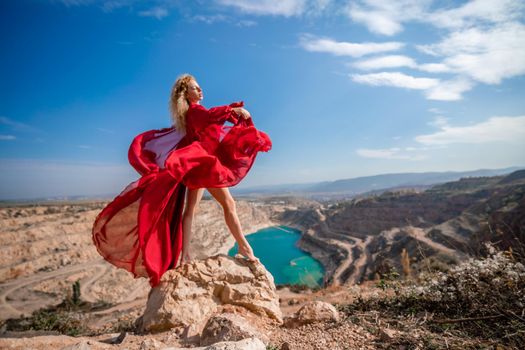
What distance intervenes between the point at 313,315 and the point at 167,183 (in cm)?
229

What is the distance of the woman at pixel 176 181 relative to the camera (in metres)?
3.49

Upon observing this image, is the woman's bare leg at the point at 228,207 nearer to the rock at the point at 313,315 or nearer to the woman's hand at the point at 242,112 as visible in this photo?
the woman's hand at the point at 242,112

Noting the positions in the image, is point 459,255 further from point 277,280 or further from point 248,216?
point 248,216

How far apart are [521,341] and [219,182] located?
3.03 metres

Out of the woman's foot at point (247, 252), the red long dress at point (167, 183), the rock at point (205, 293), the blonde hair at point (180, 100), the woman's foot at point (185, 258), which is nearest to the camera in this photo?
the rock at point (205, 293)

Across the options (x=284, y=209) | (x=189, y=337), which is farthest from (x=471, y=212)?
(x=284, y=209)

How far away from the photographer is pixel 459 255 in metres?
23.7

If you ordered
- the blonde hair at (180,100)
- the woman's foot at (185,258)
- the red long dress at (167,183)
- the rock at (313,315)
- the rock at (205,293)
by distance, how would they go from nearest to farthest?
the rock at (313,315), the rock at (205,293), the red long dress at (167,183), the blonde hair at (180,100), the woman's foot at (185,258)

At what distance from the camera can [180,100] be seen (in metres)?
3.69

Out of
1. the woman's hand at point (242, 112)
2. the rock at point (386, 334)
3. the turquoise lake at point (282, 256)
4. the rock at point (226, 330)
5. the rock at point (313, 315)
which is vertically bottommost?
the turquoise lake at point (282, 256)

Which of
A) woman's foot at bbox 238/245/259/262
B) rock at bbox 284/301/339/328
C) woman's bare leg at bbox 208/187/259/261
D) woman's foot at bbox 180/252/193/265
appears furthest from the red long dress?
rock at bbox 284/301/339/328

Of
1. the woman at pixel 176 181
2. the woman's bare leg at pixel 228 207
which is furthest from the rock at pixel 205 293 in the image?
the woman's bare leg at pixel 228 207

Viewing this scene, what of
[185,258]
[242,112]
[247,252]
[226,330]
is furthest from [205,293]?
[242,112]

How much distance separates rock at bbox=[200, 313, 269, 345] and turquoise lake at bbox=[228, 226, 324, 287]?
29.0m
